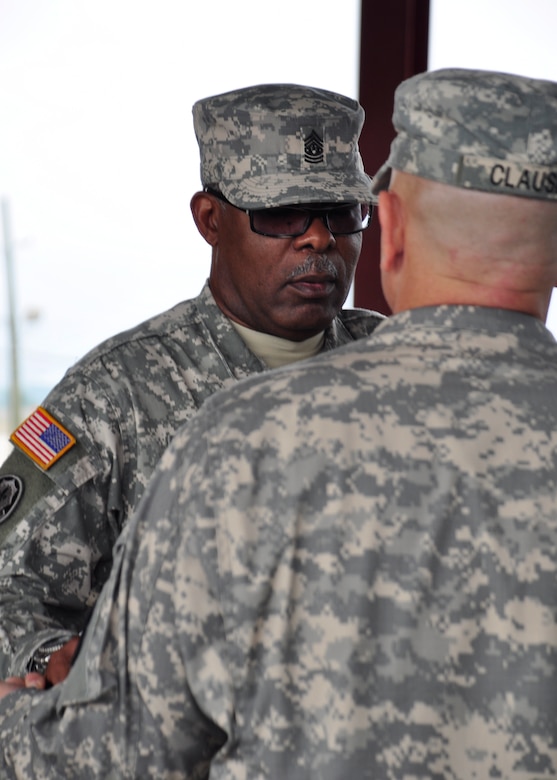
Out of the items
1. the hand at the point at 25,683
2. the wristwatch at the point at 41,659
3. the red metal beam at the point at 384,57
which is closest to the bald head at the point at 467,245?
the hand at the point at 25,683

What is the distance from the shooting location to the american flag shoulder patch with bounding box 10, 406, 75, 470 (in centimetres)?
198

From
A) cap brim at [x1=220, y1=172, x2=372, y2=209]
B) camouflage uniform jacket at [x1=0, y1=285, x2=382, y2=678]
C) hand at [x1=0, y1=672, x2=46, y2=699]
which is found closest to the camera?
hand at [x1=0, y1=672, x2=46, y2=699]

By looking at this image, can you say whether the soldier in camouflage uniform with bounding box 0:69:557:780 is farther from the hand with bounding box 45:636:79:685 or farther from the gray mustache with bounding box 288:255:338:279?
the gray mustache with bounding box 288:255:338:279

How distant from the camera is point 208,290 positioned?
7.44 feet

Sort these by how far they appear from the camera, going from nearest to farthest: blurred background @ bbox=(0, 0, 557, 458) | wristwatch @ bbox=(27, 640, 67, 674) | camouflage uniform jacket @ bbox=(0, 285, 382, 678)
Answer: wristwatch @ bbox=(27, 640, 67, 674) < camouflage uniform jacket @ bbox=(0, 285, 382, 678) < blurred background @ bbox=(0, 0, 557, 458)

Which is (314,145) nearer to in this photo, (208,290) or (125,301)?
(208,290)

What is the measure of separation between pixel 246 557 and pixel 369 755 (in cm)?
23

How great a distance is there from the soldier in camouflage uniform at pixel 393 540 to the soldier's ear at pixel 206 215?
3.62ft

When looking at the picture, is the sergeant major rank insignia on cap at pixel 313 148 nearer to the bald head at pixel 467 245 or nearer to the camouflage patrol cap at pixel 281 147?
the camouflage patrol cap at pixel 281 147

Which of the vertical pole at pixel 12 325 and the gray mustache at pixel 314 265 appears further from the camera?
the vertical pole at pixel 12 325

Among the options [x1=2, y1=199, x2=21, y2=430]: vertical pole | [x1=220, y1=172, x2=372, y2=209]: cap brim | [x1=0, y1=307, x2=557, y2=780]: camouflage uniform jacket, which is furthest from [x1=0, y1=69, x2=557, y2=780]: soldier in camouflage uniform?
[x1=2, y1=199, x2=21, y2=430]: vertical pole

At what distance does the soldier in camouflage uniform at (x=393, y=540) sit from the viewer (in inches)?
43.4

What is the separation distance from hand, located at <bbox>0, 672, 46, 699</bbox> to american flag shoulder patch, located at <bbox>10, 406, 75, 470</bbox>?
0.41 metres

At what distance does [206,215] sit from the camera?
2.27 meters
